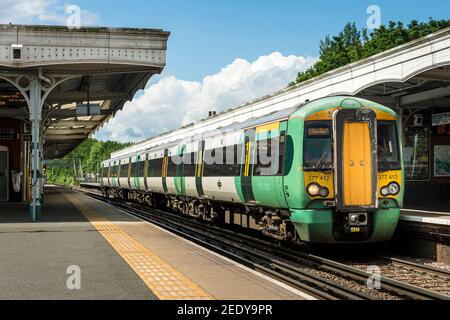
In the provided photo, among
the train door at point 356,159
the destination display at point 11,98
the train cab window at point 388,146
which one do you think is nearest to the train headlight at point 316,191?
the train door at point 356,159

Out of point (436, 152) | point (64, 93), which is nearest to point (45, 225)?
point (64, 93)

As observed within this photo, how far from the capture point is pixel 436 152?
65.6 feet

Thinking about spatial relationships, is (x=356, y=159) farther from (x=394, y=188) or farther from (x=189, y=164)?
(x=189, y=164)

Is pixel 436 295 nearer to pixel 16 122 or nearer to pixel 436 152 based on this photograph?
pixel 436 152

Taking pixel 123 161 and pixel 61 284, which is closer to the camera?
pixel 61 284

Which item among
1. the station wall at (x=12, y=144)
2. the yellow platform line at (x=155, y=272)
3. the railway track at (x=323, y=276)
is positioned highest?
the station wall at (x=12, y=144)

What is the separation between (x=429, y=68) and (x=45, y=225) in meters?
10.6

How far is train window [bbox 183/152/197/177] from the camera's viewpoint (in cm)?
1834

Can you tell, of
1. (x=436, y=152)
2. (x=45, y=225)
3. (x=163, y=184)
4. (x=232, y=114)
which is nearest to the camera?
(x=45, y=225)

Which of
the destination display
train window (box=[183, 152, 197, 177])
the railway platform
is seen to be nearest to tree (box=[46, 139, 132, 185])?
the destination display

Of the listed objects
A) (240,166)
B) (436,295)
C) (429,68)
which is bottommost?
(436,295)

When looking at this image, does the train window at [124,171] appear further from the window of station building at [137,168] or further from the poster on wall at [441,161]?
the poster on wall at [441,161]

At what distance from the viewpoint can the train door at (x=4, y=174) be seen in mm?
28000

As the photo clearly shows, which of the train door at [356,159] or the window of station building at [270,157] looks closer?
the train door at [356,159]
